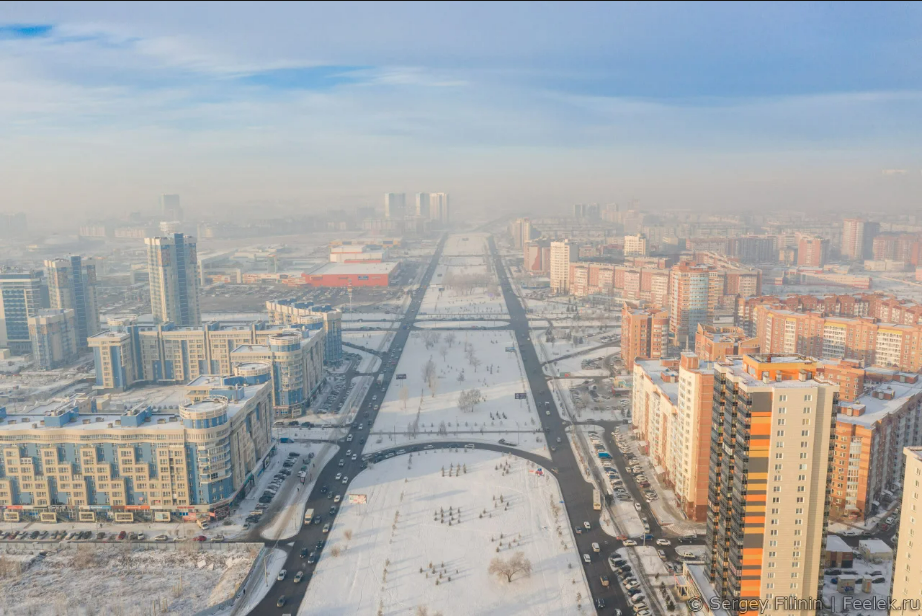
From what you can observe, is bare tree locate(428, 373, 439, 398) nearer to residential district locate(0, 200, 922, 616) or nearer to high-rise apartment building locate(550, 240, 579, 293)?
residential district locate(0, 200, 922, 616)

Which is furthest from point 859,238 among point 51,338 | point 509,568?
point 51,338

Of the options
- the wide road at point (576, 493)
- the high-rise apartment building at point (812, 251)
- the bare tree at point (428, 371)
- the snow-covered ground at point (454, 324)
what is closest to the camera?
the wide road at point (576, 493)

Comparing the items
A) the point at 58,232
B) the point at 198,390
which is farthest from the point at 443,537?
the point at 58,232

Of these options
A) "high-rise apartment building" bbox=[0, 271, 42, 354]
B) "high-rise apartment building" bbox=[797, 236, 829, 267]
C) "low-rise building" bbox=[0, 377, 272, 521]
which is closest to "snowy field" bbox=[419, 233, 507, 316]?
"high-rise apartment building" bbox=[0, 271, 42, 354]

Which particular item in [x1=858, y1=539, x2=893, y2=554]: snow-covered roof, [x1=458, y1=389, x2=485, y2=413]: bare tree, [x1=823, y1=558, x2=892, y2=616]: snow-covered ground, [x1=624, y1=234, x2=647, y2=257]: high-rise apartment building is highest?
[x1=624, y1=234, x2=647, y2=257]: high-rise apartment building

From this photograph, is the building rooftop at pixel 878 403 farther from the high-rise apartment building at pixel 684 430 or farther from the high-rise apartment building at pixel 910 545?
the high-rise apartment building at pixel 910 545

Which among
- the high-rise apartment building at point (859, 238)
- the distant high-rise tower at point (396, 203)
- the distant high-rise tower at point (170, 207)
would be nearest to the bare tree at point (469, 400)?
the high-rise apartment building at point (859, 238)
